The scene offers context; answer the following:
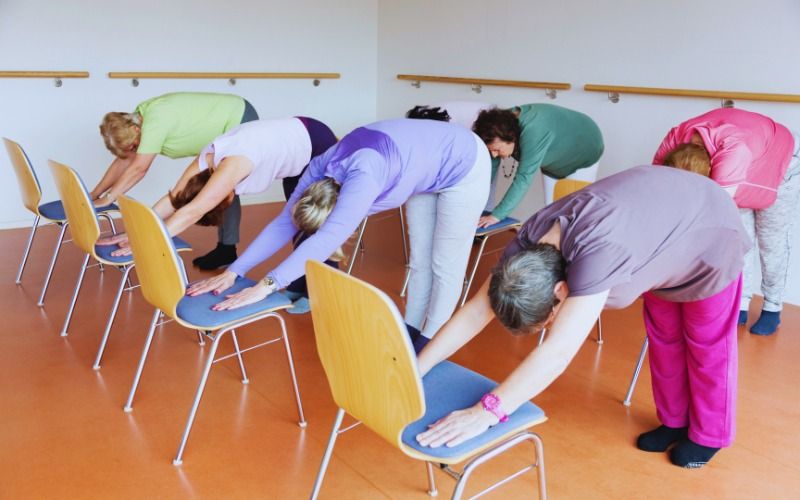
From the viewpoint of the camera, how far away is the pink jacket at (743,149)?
2.77 meters

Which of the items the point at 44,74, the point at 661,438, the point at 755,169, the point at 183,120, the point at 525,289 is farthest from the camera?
the point at 44,74

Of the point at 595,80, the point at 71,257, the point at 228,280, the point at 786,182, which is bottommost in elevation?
the point at 71,257

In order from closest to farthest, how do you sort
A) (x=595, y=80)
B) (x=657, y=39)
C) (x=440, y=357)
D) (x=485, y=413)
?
1. (x=485, y=413)
2. (x=440, y=357)
3. (x=657, y=39)
4. (x=595, y=80)

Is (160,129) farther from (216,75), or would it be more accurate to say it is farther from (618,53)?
(618,53)

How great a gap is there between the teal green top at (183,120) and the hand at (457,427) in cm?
255

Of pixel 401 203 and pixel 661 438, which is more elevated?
pixel 401 203

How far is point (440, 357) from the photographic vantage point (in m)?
1.86

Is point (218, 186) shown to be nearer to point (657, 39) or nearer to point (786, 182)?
point (786, 182)

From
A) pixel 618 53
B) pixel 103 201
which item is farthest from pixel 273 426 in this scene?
pixel 618 53

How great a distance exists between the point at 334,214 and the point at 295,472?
853 mm

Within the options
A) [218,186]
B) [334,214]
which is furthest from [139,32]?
[334,214]

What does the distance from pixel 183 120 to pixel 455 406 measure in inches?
102

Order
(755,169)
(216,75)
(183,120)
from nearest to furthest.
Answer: (755,169), (183,120), (216,75)

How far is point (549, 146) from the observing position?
3758 mm
